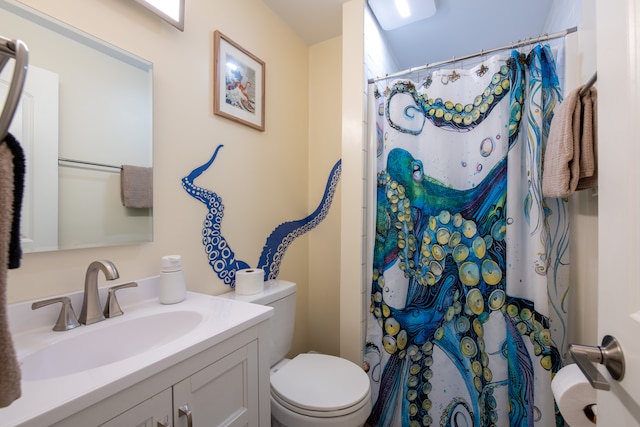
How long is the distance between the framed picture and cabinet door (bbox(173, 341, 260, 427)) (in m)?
1.05

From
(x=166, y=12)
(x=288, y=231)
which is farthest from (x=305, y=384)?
(x=166, y=12)

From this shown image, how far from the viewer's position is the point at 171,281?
1004 millimetres

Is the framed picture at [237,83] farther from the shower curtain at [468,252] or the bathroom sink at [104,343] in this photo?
the bathroom sink at [104,343]

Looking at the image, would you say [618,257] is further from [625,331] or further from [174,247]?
[174,247]

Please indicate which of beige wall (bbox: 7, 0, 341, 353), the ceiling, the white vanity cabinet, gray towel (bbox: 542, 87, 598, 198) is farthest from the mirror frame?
gray towel (bbox: 542, 87, 598, 198)

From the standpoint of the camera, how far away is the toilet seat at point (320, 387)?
1.07m

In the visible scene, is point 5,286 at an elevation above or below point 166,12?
below

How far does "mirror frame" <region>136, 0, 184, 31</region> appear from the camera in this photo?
39.2 inches

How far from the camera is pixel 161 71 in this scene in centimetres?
108

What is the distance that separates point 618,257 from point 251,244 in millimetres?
1352

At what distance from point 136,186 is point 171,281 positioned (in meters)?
0.36

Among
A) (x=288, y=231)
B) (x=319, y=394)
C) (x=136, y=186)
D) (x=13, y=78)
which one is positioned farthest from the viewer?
(x=288, y=231)

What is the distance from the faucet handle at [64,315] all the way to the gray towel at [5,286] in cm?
58

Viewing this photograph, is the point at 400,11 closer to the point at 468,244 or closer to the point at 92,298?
the point at 468,244
